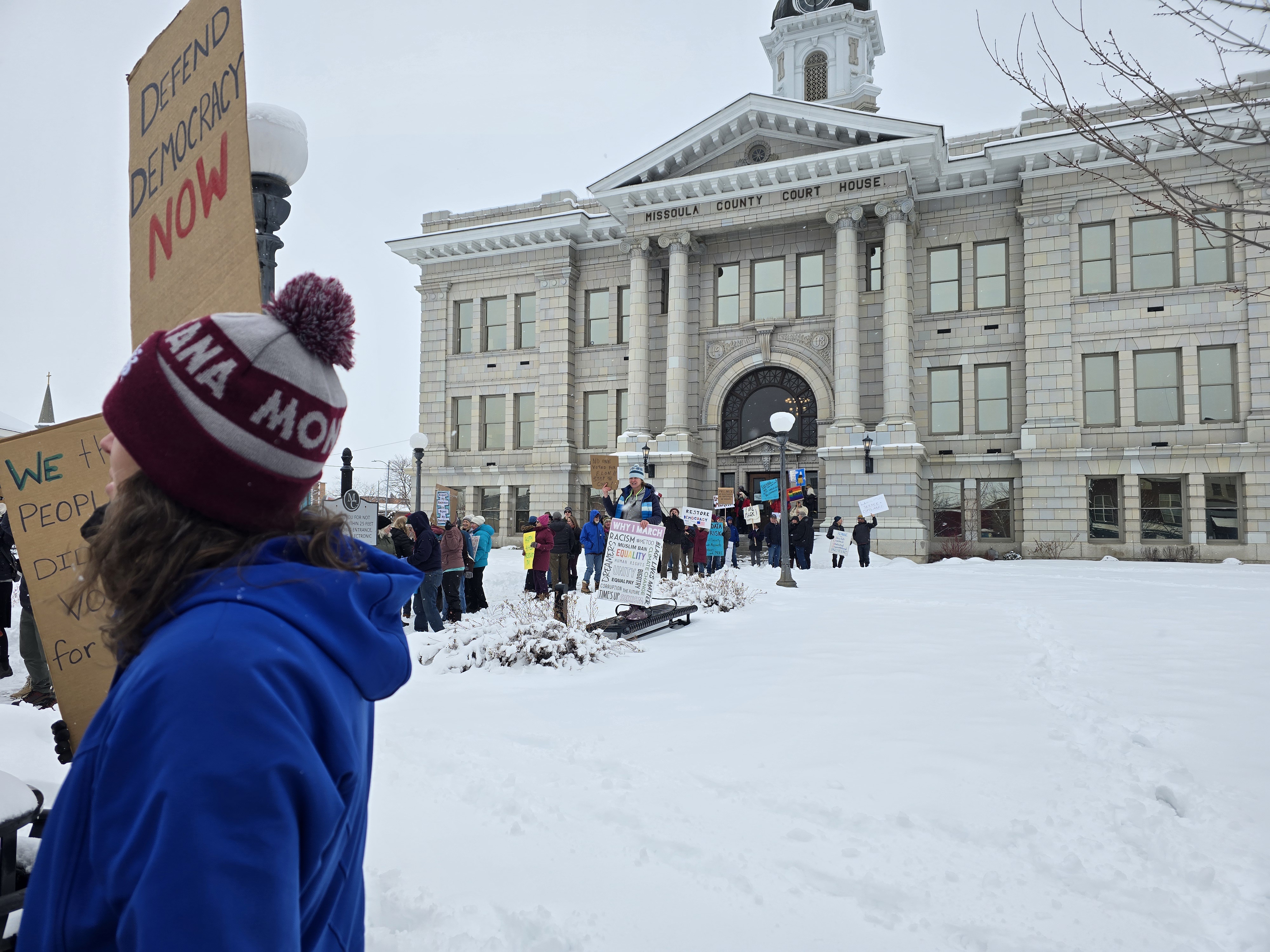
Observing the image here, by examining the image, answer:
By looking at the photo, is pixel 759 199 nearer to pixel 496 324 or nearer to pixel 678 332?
pixel 678 332

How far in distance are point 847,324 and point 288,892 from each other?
2678 centimetres

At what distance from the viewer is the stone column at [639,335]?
94.8 feet

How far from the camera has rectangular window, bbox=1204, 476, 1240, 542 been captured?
920 inches

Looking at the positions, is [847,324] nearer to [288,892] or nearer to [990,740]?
[990,740]

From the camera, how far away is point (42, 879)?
977 mm

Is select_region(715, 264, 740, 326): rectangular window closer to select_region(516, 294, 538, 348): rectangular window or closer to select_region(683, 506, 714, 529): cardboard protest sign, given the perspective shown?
select_region(516, 294, 538, 348): rectangular window

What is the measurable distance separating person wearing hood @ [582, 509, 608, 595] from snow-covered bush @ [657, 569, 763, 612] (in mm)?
2399

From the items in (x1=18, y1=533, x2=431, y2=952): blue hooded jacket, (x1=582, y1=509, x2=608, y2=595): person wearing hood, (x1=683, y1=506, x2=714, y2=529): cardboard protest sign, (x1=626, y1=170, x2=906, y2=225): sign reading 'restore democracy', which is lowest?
(x1=582, y1=509, x2=608, y2=595): person wearing hood

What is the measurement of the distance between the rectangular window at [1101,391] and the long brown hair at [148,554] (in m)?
28.5

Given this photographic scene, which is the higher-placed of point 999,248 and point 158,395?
point 999,248

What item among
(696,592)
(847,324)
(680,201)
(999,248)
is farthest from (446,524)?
(999,248)

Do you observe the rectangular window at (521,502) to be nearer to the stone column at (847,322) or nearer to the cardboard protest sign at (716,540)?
the stone column at (847,322)

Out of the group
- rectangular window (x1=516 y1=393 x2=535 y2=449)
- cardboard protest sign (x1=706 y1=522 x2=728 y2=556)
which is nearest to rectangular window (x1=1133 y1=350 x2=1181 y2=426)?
cardboard protest sign (x1=706 y1=522 x2=728 y2=556)

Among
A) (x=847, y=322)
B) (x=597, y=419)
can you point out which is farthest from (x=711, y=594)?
(x=597, y=419)
